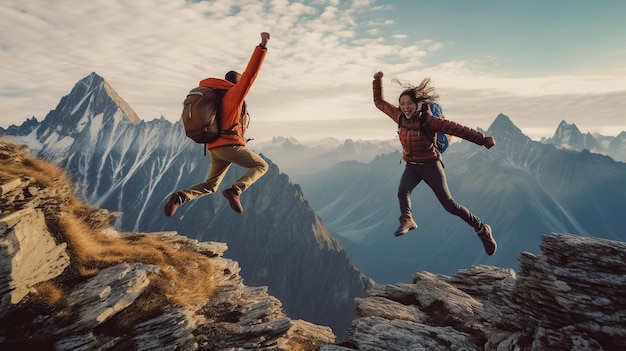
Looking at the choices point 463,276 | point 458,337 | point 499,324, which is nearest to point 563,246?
point 499,324

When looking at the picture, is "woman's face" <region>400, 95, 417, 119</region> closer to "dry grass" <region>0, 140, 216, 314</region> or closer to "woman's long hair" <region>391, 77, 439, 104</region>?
"woman's long hair" <region>391, 77, 439, 104</region>

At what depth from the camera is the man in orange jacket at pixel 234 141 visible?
8055 millimetres

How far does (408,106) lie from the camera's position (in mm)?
9766

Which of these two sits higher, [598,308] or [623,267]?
[623,267]

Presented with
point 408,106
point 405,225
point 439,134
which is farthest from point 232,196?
point 439,134

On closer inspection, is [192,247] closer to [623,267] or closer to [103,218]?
[103,218]

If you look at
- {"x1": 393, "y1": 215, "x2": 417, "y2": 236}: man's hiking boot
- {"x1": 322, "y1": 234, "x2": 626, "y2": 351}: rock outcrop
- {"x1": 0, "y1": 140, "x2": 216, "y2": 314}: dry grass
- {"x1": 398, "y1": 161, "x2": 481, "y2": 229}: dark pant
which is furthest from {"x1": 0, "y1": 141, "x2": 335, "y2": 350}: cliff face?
{"x1": 398, "y1": 161, "x2": 481, "y2": 229}: dark pant

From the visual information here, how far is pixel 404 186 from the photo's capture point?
11000 mm

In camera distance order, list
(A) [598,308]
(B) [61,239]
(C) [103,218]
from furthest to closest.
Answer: (C) [103,218] < (B) [61,239] < (A) [598,308]

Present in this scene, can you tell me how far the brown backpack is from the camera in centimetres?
794

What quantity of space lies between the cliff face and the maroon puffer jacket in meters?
9.13

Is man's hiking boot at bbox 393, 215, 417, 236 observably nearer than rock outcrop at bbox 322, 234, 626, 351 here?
No

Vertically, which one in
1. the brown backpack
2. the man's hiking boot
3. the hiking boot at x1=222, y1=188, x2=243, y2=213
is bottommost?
the man's hiking boot

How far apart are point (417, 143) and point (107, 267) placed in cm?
1228
